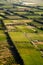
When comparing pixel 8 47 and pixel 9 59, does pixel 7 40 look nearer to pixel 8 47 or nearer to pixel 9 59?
pixel 8 47

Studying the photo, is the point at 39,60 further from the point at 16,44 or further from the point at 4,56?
the point at 16,44

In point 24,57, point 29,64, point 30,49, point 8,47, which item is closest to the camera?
point 29,64

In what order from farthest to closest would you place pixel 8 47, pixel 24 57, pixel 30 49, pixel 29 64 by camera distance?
pixel 8 47 < pixel 30 49 < pixel 24 57 < pixel 29 64

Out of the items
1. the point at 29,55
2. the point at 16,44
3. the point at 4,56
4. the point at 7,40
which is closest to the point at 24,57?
the point at 29,55

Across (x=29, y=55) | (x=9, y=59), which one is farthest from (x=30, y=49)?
(x=9, y=59)

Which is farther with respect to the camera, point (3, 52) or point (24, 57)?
point (3, 52)

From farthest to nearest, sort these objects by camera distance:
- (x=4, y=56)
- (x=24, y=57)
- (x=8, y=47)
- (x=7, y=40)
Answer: (x=7, y=40), (x=8, y=47), (x=4, y=56), (x=24, y=57)

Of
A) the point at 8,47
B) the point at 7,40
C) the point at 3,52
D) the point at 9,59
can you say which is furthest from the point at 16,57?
the point at 7,40

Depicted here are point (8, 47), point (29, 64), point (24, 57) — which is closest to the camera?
point (29, 64)

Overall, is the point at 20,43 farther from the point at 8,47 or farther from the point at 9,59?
the point at 9,59

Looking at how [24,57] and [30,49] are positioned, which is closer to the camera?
[24,57]
